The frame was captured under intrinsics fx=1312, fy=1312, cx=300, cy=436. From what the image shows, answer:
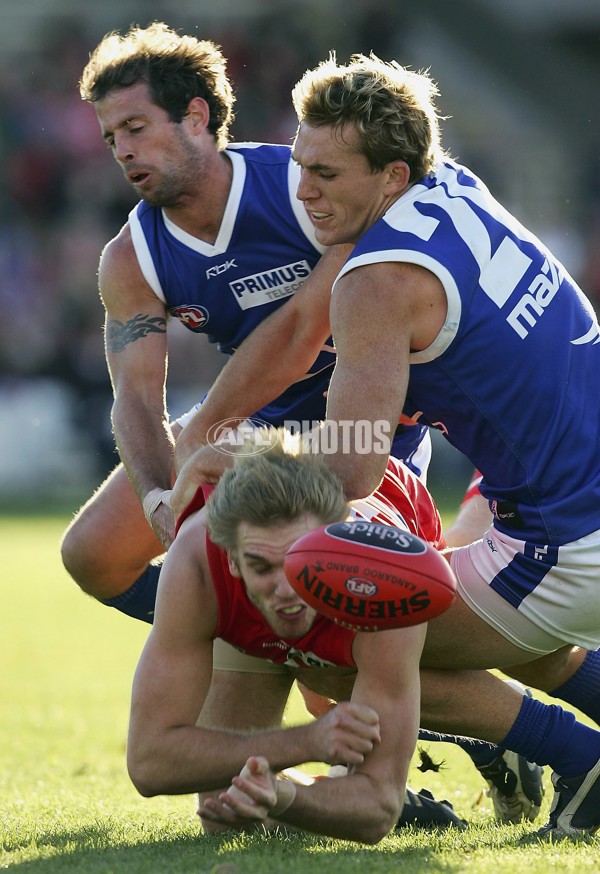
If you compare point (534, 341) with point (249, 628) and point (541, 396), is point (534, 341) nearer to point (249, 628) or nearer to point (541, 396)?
point (541, 396)

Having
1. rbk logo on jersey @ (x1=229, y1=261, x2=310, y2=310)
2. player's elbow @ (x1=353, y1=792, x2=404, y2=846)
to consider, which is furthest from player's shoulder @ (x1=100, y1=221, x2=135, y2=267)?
player's elbow @ (x1=353, y1=792, x2=404, y2=846)

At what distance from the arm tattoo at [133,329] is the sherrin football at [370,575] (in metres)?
1.91

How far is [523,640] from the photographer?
4.01 m

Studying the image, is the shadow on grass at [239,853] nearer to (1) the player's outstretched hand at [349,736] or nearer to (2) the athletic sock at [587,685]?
(1) the player's outstretched hand at [349,736]

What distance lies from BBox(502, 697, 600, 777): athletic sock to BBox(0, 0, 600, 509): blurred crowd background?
11.0 meters

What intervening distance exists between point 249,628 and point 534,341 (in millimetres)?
1170

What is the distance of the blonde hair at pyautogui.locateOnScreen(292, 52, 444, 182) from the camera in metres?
3.86

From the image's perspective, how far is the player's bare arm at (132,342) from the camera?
497cm

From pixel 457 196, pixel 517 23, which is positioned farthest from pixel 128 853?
pixel 517 23

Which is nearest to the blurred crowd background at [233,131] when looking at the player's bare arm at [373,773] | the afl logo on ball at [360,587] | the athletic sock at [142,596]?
the athletic sock at [142,596]

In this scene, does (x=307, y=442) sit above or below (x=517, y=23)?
below

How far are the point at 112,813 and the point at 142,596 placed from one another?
1230 mm

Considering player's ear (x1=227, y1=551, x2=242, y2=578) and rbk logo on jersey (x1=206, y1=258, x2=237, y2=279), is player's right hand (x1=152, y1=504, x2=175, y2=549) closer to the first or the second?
player's ear (x1=227, y1=551, x2=242, y2=578)

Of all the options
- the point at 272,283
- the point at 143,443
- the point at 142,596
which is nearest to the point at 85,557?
the point at 142,596
